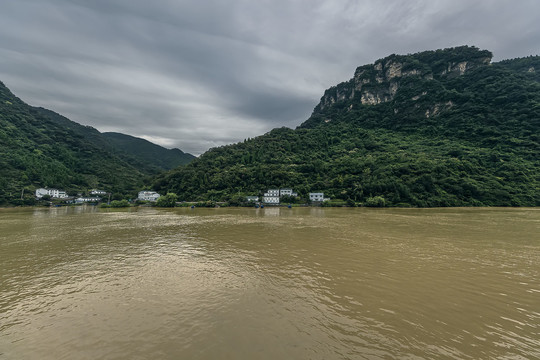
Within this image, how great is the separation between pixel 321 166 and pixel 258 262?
80.8 m

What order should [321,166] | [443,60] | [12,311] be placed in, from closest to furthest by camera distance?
1. [12,311]
2. [321,166]
3. [443,60]

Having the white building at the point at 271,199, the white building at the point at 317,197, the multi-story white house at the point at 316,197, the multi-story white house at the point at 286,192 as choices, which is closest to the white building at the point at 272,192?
the multi-story white house at the point at 286,192

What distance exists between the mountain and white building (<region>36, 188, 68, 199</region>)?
1351 inches

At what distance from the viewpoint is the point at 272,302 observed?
8.85m

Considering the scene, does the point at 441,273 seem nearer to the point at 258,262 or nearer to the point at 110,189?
the point at 258,262

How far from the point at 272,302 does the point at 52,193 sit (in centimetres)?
11017

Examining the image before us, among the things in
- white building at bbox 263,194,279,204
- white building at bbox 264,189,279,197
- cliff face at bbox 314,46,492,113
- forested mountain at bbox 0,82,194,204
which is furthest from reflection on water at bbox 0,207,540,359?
cliff face at bbox 314,46,492,113

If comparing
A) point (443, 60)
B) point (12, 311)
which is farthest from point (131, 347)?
point (443, 60)

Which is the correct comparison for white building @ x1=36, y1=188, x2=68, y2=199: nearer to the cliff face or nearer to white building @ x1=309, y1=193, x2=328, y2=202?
white building @ x1=309, y1=193, x2=328, y2=202

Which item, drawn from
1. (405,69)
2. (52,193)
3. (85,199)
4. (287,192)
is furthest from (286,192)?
(405,69)

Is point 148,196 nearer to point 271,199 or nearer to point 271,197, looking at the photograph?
point 271,197

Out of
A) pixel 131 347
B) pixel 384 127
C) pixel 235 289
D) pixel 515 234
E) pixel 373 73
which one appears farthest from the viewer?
pixel 373 73

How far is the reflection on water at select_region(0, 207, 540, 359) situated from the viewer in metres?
6.11

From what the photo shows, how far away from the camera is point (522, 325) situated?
7129 mm
